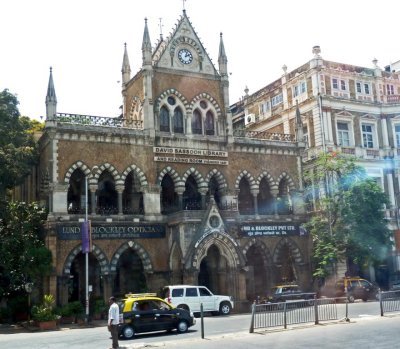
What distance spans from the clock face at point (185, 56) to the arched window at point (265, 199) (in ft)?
32.4

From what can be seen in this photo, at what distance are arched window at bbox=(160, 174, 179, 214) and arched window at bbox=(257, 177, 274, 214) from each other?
665 centimetres

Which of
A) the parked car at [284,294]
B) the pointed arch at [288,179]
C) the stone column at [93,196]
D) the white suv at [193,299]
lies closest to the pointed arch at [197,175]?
the stone column at [93,196]

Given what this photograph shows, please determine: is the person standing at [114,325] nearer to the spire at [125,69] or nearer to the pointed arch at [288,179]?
the pointed arch at [288,179]

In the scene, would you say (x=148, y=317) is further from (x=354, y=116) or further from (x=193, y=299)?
(x=354, y=116)

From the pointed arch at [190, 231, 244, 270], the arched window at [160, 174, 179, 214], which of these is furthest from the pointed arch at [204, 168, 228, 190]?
the pointed arch at [190, 231, 244, 270]

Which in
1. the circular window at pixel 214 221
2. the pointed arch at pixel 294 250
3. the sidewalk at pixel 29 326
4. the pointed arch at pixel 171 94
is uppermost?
the pointed arch at pixel 171 94

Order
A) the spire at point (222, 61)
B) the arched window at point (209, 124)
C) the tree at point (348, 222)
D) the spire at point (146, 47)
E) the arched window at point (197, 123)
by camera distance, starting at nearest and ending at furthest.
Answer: the tree at point (348, 222) < the spire at point (146, 47) < the arched window at point (197, 123) < the arched window at point (209, 124) < the spire at point (222, 61)

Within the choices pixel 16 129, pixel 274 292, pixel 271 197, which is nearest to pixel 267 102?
pixel 271 197

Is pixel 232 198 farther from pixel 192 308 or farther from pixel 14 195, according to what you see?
pixel 14 195

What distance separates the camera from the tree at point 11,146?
30.6m

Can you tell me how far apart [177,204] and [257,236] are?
574cm

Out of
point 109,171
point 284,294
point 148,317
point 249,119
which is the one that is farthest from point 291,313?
point 249,119

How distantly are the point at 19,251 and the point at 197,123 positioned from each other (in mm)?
14848

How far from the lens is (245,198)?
133 ft
